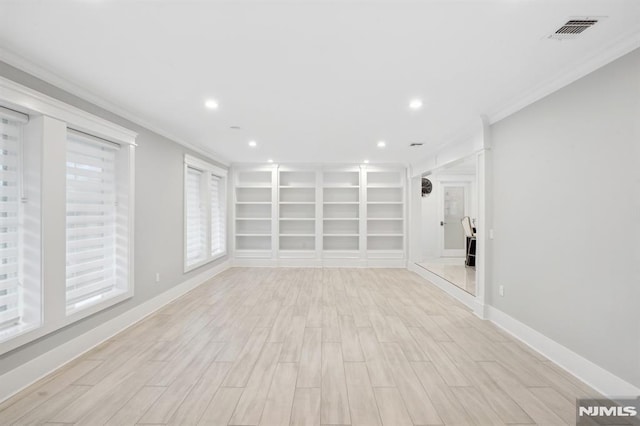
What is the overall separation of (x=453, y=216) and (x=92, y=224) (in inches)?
326

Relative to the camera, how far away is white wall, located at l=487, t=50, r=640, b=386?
6.39ft

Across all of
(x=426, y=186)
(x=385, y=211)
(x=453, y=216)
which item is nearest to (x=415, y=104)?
(x=385, y=211)

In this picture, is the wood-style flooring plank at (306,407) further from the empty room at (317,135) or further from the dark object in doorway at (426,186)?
the dark object in doorway at (426,186)

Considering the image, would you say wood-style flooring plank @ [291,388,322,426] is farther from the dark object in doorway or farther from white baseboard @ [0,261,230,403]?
the dark object in doorway

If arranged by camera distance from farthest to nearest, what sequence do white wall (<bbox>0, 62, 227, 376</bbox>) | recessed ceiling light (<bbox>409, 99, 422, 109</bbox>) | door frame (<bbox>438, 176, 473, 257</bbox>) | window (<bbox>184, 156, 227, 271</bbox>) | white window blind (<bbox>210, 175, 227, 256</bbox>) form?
door frame (<bbox>438, 176, 473, 257</bbox>), white window blind (<bbox>210, 175, 227, 256</bbox>), window (<bbox>184, 156, 227, 271</bbox>), recessed ceiling light (<bbox>409, 99, 422, 109</bbox>), white wall (<bbox>0, 62, 227, 376</bbox>)

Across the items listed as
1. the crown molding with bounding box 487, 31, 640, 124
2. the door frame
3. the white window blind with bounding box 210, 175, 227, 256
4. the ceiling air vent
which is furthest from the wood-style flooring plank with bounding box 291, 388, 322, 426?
the door frame

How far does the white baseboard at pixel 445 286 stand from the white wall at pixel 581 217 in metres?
0.74

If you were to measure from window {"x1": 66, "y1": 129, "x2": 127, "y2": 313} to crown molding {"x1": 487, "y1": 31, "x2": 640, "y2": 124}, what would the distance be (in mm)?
4453

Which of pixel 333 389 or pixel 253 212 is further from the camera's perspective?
pixel 253 212

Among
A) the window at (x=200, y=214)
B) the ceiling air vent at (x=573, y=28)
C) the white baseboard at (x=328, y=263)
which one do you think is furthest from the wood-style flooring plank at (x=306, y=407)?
the white baseboard at (x=328, y=263)

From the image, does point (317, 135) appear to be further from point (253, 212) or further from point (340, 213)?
point (253, 212)

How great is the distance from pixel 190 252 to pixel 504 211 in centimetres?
496

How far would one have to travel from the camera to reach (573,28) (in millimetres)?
1801

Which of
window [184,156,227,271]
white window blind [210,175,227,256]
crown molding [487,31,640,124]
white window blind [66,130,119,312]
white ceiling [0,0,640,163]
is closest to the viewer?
white ceiling [0,0,640,163]
